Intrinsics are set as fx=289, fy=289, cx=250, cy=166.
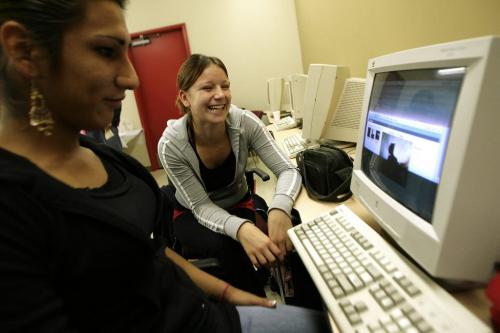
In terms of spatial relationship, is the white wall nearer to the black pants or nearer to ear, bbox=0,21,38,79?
the black pants

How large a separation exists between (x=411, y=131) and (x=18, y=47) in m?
0.78

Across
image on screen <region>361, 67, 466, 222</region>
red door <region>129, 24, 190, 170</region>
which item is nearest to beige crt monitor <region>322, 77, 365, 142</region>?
image on screen <region>361, 67, 466, 222</region>

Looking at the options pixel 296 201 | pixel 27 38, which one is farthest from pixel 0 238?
pixel 296 201

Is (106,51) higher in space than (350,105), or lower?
higher

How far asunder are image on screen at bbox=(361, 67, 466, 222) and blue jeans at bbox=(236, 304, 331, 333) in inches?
16.9

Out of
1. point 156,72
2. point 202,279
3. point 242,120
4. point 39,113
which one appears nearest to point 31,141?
point 39,113

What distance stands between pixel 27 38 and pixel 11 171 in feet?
0.78

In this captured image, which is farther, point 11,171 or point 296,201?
point 296,201

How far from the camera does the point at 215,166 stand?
1484 millimetres

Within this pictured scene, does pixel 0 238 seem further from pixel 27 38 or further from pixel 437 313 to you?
pixel 437 313

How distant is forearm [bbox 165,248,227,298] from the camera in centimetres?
92

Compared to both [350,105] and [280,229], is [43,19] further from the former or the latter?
[350,105]

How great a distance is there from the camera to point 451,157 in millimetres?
481

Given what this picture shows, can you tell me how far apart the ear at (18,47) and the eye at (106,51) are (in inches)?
4.3
